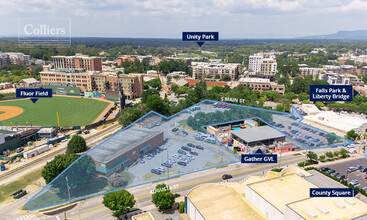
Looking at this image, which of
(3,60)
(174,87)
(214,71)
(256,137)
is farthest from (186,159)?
(3,60)

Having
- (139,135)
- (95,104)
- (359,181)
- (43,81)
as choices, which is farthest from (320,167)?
(43,81)

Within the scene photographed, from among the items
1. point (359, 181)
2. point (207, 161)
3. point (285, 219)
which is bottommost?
point (359, 181)

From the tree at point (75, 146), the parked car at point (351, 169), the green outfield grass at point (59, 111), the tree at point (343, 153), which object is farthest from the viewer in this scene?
the green outfield grass at point (59, 111)

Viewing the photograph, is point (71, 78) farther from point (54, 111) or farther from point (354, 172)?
point (354, 172)

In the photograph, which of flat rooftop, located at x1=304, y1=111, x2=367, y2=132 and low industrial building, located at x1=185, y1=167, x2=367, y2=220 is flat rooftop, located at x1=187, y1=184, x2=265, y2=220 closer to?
low industrial building, located at x1=185, y1=167, x2=367, y2=220

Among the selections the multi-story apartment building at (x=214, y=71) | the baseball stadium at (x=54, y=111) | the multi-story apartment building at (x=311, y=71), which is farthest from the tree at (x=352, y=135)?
the multi-story apartment building at (x=311, y=71)

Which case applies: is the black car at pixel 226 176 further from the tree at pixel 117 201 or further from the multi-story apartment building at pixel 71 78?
the multi-story apartment building at pixel 71 78

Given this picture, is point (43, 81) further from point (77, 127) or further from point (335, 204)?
point (335, 204)
